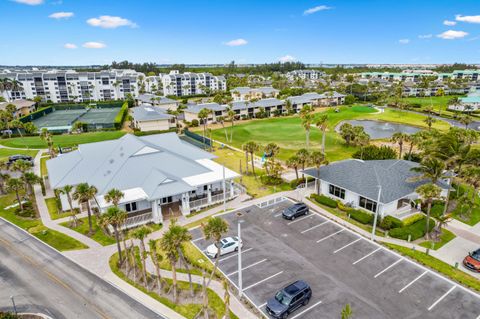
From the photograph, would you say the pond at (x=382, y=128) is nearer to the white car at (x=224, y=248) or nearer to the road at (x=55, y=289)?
the white car at (x=224, y=248)

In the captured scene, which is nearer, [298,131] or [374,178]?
[374,178]

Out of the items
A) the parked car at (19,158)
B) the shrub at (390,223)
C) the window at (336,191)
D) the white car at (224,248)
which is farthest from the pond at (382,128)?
the parked car at (19,158)

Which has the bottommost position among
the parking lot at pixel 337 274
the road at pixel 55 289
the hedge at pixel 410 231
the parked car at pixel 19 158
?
the road at pixel 55 289

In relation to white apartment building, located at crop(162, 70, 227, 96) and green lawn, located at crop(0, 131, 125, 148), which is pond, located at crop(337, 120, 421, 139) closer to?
green lawn, located at crop(0, 131, 125, 148)

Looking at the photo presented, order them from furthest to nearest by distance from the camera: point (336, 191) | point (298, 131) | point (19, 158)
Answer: point (298, 131)
point (19, 158)
point (336, 191)

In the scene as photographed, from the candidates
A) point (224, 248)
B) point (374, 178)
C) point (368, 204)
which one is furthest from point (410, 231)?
point (224, 248)

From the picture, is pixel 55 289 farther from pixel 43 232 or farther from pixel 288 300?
pixel 288 300
